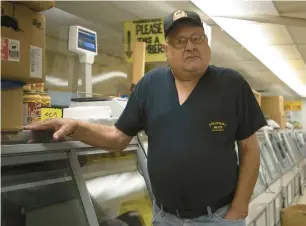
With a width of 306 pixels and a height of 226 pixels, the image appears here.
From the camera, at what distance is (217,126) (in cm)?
167

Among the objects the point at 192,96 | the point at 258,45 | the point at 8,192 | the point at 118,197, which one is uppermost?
the point at 258,45

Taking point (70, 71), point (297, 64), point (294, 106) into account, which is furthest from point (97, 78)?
point (294, 106)

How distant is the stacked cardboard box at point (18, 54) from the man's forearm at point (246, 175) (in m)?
0.92

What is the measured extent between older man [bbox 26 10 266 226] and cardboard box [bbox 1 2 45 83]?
0.88ft

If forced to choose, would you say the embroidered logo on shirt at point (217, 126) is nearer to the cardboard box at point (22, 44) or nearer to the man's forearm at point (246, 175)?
the man's forearm at point (246, 175)

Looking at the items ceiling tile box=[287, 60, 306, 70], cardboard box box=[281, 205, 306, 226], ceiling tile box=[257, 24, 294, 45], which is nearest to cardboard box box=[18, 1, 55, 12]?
cardboard box box=[281, 205, 306, 226]

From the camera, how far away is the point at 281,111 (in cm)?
890

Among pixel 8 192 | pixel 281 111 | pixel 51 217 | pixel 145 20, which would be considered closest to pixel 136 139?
pixel 51 217

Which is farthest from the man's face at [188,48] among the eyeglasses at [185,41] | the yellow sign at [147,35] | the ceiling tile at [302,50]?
the ceiling tile at [302,50]

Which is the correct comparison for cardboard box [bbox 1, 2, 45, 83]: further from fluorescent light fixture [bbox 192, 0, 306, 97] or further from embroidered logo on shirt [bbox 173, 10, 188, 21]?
fluorescent light fixture [bbox 192, 0, 306, 97]

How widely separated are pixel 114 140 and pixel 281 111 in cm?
763

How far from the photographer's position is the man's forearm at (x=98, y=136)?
1757mm

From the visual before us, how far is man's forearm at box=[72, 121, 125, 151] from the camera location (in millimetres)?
1757

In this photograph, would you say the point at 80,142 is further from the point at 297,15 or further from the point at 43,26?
the point at 297,15
